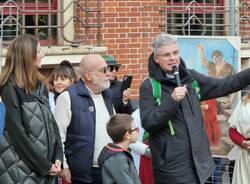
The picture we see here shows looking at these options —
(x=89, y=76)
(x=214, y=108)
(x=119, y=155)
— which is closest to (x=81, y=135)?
(x=89, y=76)

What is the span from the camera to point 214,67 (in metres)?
7.80

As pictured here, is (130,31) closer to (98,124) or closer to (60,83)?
(60,83)

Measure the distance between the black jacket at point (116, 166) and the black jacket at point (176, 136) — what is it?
1.06ft

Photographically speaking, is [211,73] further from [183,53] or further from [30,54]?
[30,54]

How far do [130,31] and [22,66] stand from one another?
13.3ft

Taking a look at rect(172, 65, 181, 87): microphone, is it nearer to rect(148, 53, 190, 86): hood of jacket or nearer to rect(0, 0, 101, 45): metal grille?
rect(148, 53, 190, 86): hood of jacket

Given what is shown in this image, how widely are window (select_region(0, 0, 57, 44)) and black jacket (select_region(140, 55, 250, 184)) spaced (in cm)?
325

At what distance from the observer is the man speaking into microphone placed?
19.8 ft

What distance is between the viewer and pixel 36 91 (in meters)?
6.02

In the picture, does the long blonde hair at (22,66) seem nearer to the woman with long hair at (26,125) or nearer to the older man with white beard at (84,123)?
the woman with long hair at (26,125)

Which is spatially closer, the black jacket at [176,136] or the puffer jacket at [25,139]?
the puffer jacket at [25,139]

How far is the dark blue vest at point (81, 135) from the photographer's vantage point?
631 centimetres

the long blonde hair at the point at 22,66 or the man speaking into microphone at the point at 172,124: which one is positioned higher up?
the long blonde hair at the point at 22,66

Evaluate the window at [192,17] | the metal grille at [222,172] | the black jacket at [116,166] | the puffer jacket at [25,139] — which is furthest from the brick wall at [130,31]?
the black jacket at [116,166]
